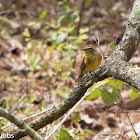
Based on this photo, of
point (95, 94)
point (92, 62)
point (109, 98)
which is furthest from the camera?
point (92, 62)

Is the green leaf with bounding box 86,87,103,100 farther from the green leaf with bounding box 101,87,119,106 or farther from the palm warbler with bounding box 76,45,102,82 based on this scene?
the palm warbler with bounding box 76,45,102,82

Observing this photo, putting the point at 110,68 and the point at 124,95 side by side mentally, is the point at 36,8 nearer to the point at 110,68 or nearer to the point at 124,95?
the point at 124,95

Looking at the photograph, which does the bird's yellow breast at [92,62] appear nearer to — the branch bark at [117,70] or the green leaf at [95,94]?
the green leaf at [95,94]

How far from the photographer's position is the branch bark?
1773mm

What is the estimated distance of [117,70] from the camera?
72.9 inches

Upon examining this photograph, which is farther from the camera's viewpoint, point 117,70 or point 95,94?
point 95,94

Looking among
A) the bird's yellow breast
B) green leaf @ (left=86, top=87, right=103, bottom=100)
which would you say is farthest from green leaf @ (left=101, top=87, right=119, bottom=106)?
the bird's yellow breast

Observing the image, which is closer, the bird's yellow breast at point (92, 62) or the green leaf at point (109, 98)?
the green leaf at point (109, 98)

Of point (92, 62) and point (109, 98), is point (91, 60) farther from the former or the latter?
point (109, 98)

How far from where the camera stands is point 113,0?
9.04m

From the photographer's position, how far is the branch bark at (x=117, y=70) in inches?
69.8

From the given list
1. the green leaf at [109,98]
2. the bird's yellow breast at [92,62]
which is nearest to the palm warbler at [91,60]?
the bird's yellow breast at [92,62]

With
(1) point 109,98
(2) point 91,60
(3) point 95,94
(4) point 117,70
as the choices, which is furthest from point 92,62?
(4) point 117,70

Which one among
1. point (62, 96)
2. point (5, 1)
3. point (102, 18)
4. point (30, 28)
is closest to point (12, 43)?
point (30, 28)
